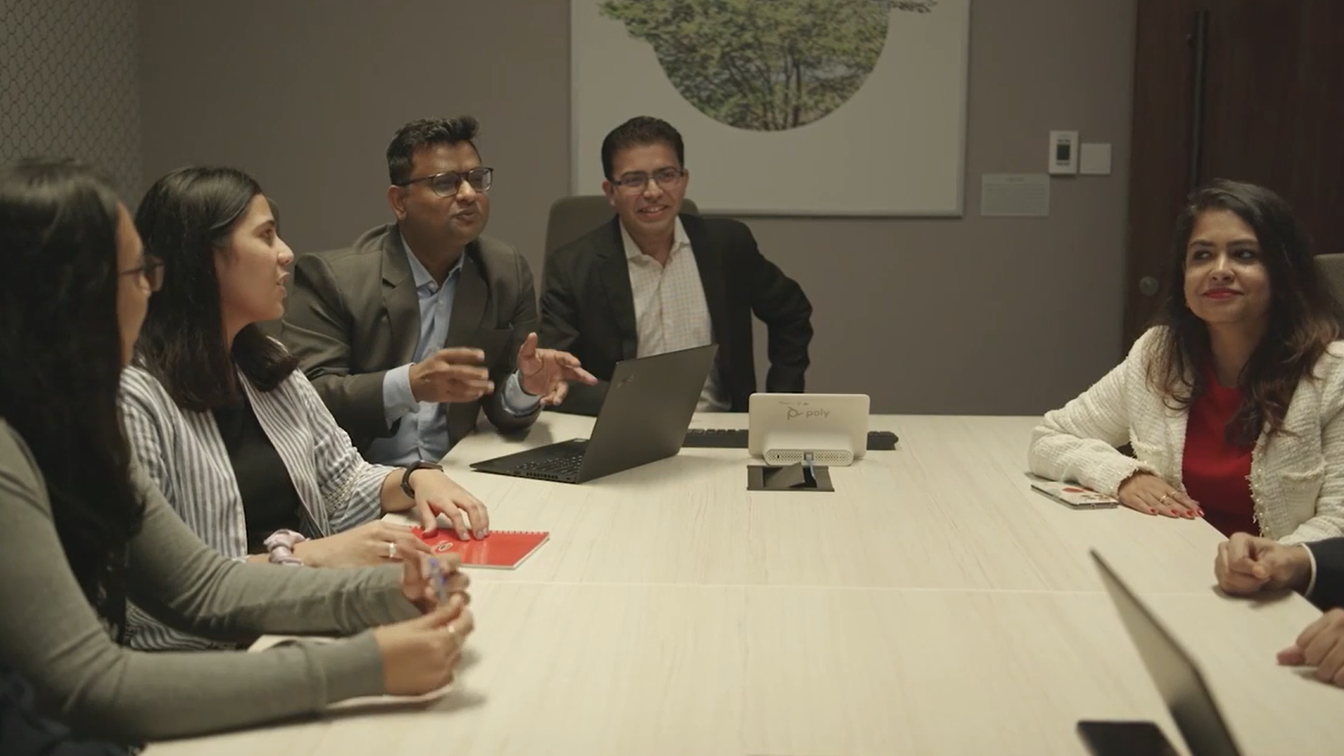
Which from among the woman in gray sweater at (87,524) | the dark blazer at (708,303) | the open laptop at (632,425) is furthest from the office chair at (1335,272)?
the woman in gray sweater at (87,524)

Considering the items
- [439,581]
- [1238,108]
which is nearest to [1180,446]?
[439,581]

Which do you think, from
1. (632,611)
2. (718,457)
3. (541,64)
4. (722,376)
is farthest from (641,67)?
(632,611)

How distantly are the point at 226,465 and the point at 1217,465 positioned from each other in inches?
63.6

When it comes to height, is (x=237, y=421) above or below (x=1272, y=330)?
below

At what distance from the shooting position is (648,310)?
343 cm

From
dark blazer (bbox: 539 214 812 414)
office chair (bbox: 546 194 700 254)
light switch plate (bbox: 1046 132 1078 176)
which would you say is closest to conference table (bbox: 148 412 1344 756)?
dark blazer (bbox: 539 214 812 414)

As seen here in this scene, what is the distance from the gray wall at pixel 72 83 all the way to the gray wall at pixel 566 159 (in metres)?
0.11

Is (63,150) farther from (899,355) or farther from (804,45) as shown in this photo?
(899,355)

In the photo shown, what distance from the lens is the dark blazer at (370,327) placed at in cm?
264

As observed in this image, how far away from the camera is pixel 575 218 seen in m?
3.57

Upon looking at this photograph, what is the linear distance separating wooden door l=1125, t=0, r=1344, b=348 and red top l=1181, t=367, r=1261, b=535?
1.70m

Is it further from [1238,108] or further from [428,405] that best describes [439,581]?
[1238,108]

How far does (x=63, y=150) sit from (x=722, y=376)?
2168mm

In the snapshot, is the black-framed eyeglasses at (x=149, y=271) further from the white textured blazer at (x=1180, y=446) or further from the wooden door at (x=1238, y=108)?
the wooden door at (x=1238, y=108)
